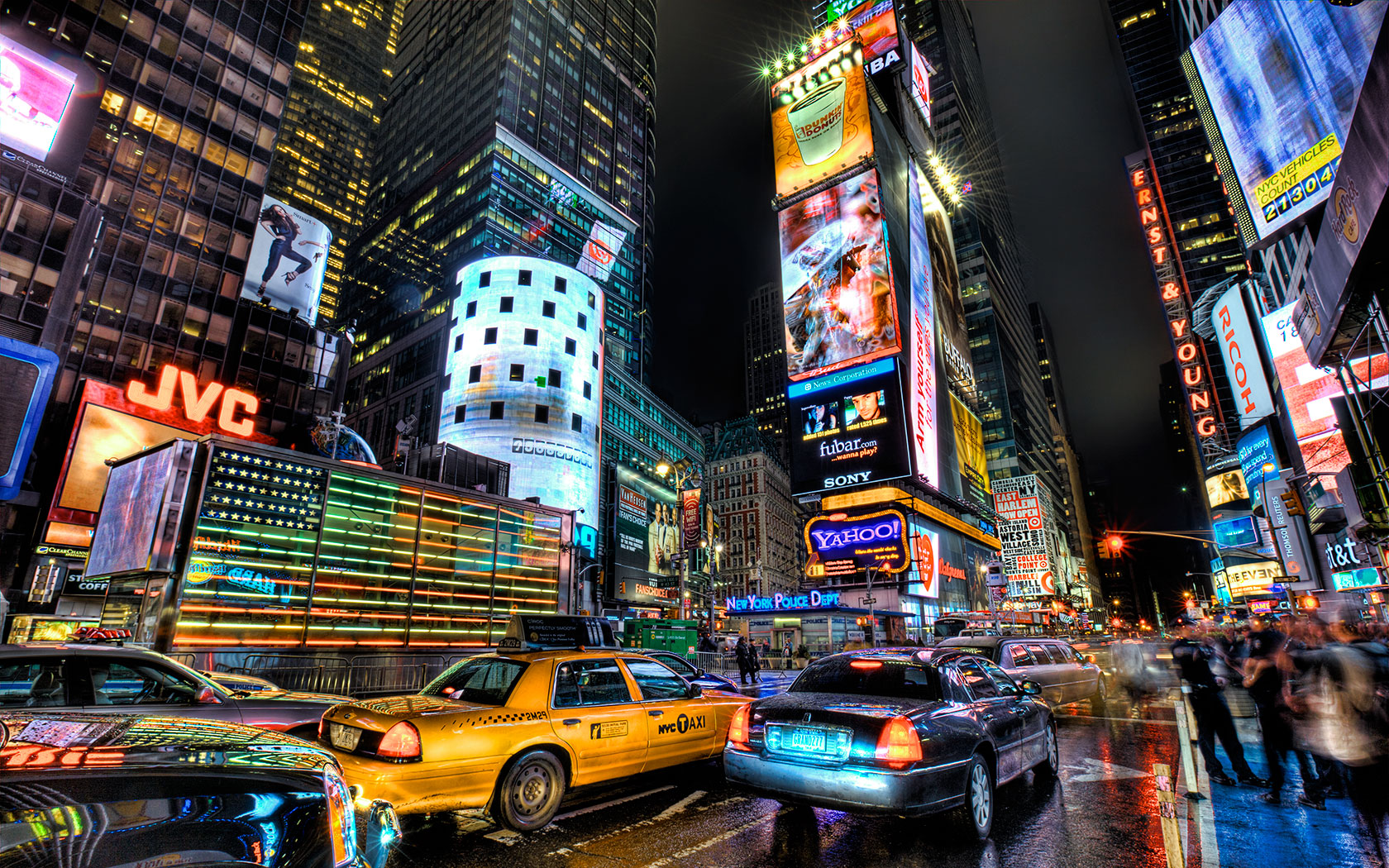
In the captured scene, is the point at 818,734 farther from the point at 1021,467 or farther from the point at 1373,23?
the point at 1021,467

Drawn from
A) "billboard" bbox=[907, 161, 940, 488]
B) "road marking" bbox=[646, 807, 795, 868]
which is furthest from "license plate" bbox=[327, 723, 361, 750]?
"billboard" bbox=[907, 161, 940, 488]

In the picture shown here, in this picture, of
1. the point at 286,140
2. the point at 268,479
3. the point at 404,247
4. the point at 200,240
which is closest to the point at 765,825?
the point at 268,479

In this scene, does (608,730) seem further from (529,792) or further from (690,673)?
(690,673)

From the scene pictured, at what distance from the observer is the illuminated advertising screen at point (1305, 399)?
25.2m

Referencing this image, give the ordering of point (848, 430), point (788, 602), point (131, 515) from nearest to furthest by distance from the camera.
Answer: point (131, 515) → point (788, 602) → point (848, 430)

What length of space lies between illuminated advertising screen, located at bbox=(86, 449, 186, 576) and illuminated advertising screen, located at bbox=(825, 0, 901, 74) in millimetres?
86022

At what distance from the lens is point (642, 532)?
56000 millimetres

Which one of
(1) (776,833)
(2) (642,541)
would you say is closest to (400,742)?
(1) (776,833)

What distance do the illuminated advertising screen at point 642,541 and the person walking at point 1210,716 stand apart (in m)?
45.7

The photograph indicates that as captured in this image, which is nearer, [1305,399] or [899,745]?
[899,745]

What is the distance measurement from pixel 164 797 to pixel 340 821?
624 millimetres

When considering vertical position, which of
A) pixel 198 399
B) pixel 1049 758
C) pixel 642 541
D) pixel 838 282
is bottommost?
pixel 1049 758

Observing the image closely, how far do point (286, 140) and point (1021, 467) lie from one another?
135898mm

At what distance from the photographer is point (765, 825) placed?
579 cm
